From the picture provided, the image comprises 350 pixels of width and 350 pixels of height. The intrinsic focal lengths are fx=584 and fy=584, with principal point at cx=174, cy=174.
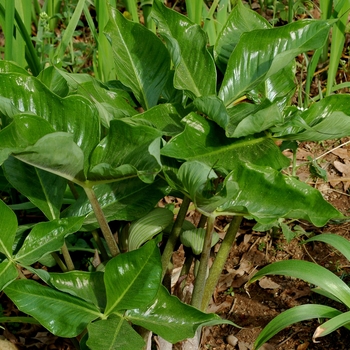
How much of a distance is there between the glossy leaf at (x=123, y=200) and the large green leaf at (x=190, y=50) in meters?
0.22

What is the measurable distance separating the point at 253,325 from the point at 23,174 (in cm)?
80

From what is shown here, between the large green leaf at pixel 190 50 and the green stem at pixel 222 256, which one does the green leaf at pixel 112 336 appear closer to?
the green stem at pixel 222 256

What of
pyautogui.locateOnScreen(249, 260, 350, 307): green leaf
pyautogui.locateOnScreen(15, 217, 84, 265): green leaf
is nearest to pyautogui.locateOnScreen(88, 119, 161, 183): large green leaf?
pyautogui.locateOnScreen(15, 217, 84, 265): green leaf

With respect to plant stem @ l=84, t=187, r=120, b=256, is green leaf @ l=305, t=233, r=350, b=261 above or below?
below

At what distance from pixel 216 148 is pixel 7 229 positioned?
0.42 m

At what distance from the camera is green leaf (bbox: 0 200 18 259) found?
1.09 meters

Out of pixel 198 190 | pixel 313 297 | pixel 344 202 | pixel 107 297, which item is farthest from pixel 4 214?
pixel 344 202

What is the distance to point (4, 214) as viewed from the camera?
3.59 feet

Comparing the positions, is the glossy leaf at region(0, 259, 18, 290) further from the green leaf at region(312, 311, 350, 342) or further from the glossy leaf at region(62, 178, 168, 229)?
the green leaf at region(312, 311, 350, 342)

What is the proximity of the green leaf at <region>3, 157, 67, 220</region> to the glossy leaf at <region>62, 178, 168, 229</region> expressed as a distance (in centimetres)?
4

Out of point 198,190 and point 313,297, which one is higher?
point 198,190

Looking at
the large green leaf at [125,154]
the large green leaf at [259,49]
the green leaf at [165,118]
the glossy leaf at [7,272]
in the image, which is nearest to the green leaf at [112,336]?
the glossy leaf at [7,272]

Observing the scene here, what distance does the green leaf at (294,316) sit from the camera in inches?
52.5

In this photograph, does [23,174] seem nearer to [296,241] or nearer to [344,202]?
[296,241]
